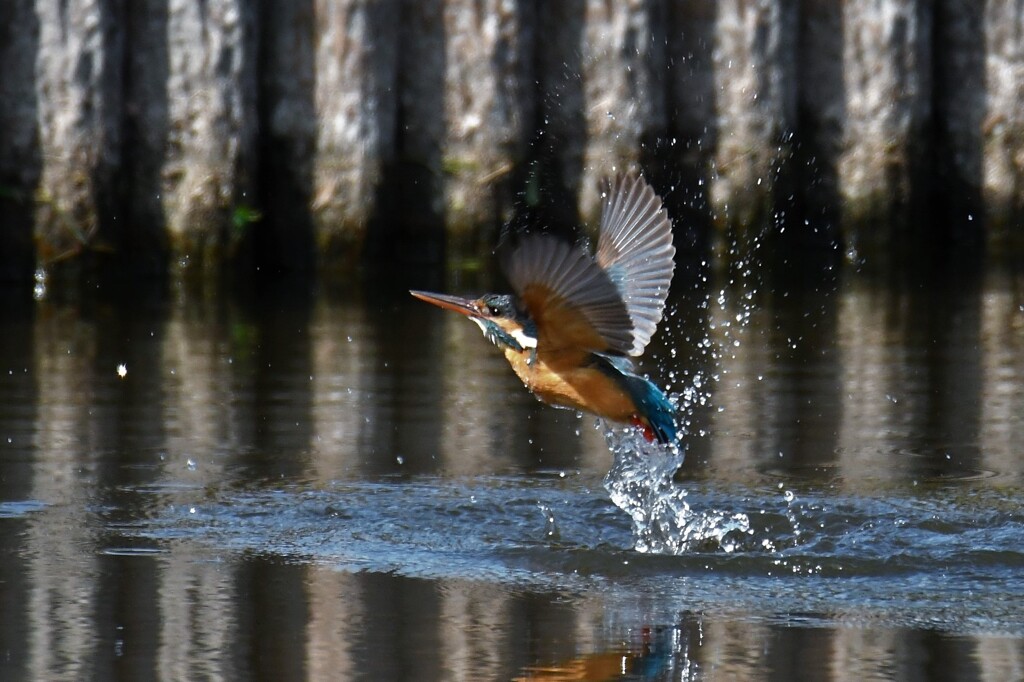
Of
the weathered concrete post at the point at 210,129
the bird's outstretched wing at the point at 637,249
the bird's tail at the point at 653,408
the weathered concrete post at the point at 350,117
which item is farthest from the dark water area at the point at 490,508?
the weathered concrete post at the point at 350,117

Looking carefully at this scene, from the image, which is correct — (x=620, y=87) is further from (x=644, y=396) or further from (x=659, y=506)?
(x=659, y=506)

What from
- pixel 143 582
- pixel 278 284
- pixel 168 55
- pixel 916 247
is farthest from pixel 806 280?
pixel 143 582

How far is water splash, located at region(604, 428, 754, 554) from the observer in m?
6.29

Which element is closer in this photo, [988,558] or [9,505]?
[988,558]

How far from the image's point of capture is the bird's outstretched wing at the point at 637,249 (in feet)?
22.5

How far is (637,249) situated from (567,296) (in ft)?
2.76

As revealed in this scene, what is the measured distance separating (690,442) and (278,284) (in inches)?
215

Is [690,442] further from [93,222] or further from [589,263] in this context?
[93,222]

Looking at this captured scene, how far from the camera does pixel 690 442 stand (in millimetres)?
8086

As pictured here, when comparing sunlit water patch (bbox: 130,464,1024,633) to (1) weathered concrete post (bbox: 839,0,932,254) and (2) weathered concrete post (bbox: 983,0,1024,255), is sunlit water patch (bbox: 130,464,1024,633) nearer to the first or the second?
(1) weathered concrete post (bbox: 839,0,932,254)

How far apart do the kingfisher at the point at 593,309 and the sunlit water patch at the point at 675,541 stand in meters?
0.42

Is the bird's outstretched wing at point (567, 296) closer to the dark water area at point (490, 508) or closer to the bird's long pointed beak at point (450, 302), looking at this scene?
the bird's long pointed beak at point (450, 302)

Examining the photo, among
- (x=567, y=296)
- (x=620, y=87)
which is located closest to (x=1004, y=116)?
(x=620, y=87)

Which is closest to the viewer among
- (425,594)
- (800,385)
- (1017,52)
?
(425,594)
